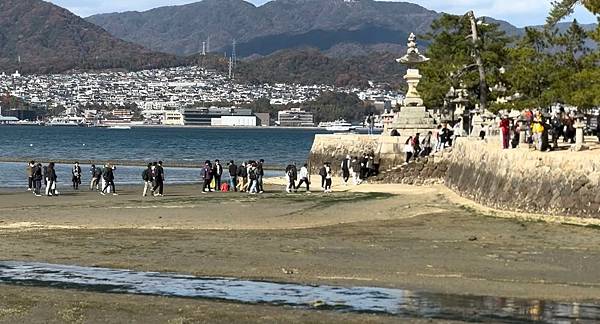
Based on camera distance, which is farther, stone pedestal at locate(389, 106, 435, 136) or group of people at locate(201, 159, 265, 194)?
stone pedestal at locate(389, 106, 435, 136)

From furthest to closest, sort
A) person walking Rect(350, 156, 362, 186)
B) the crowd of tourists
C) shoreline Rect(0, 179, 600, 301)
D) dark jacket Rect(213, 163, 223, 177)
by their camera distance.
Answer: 1. person walking Rect(350, 156, 362, 186)
2. the crowd of tourists
3. dark jacket Rect(213, 163, 223, 177)
4. shoreline Rect(0, 179, 600, 301)

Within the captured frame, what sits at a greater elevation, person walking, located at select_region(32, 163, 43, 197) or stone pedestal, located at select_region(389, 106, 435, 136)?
stone pedestal, located at select_region(389, 106, 435, 136)

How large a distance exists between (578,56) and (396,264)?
19.0 metres

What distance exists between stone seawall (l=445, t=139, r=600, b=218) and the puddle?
952 centimetres

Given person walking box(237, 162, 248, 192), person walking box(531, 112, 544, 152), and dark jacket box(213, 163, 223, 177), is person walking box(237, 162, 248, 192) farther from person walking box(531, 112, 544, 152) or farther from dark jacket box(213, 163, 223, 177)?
person walking box(531, 112, 544, 152)

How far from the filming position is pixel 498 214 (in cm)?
2648

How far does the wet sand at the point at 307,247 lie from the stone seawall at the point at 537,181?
0.84 metres

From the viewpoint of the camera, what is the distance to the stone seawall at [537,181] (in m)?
24.0

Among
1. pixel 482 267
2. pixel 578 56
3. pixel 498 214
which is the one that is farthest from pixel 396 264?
pixel 578 56

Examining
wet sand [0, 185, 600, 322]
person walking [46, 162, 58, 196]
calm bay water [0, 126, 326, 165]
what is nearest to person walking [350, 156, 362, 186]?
wet sand [0, 185, 600, 322]

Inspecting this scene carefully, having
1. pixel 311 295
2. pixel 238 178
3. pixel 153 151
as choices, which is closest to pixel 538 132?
pixel 311 295

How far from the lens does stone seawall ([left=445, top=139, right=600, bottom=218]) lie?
2403 centimetres

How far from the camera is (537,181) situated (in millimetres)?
25906

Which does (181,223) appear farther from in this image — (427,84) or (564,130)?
(427,84)
